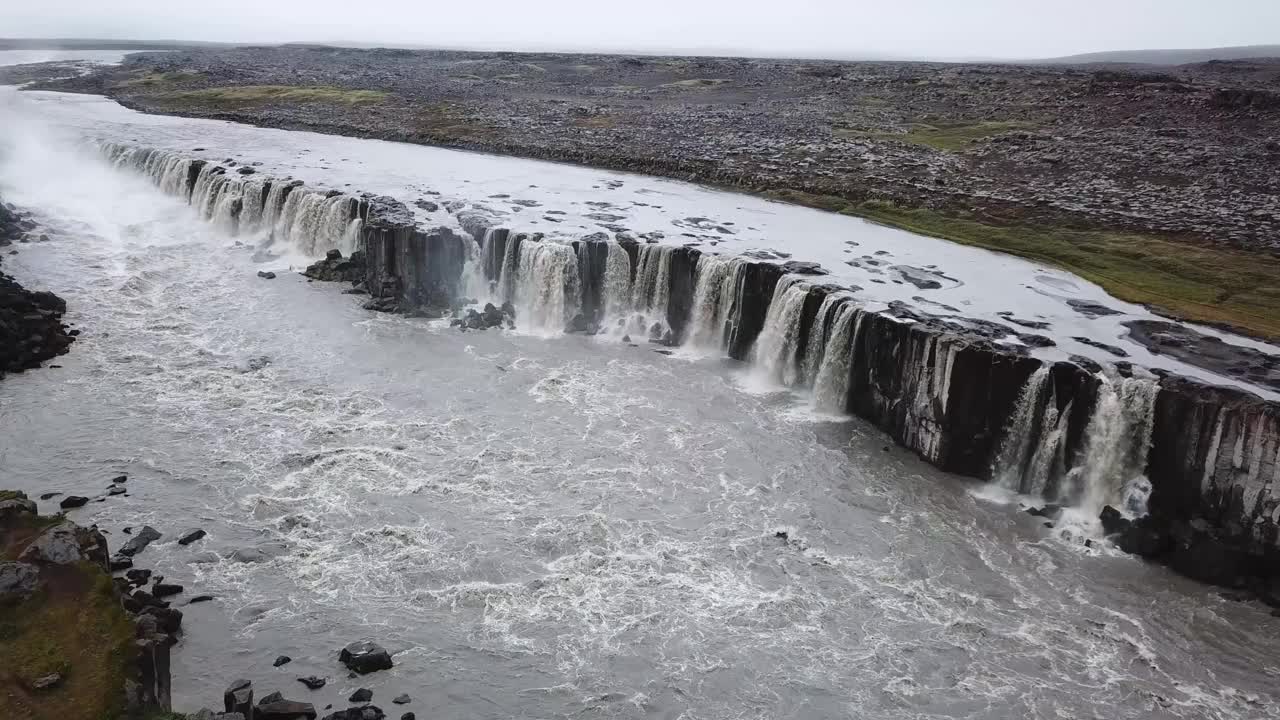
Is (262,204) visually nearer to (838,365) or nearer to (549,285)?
(549,285)

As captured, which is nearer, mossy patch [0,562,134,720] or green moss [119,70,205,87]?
mossy patch [0,562,134,720]

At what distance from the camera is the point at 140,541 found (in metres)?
23.8

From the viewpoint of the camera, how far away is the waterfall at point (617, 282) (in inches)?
1629

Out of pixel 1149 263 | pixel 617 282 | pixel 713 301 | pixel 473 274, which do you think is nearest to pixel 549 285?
A: pixel 617 282

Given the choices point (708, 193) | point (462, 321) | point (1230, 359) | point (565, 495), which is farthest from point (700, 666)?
point (708, 193)

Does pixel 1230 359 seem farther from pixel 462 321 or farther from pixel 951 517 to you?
pixel 462 321

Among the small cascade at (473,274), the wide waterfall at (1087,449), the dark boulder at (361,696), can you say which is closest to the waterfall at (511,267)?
the small cascade at (473,274)

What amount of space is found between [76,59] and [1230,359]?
211 metres

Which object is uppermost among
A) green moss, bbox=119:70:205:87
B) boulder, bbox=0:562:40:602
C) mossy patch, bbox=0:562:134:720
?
green moss, bbox=119:70:205:87

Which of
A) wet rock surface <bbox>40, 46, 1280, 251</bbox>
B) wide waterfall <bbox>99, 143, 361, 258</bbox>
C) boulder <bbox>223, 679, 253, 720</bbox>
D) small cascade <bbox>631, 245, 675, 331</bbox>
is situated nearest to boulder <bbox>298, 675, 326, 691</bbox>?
boulder <bbox>223, 679, 253, 720</bbox>

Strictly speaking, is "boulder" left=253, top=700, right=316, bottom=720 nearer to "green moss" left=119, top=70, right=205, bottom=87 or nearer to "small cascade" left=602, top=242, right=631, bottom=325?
"small cascade" left=602, top=242, right=631, bottom=325

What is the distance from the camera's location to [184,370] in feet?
116

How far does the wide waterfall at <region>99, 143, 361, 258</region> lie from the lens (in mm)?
49875

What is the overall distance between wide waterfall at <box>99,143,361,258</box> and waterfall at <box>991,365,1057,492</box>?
35925 mm
